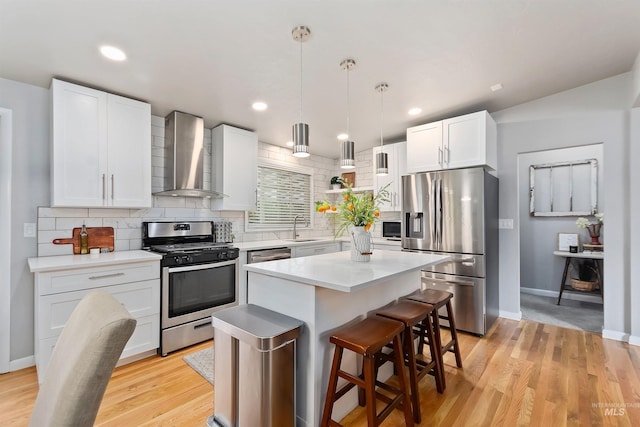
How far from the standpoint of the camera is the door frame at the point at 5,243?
2381mm

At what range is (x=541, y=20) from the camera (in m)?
2.00

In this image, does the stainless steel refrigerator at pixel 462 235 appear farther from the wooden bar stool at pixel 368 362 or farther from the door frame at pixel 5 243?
the door frame at pixel 5 243

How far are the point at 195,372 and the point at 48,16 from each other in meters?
2.65

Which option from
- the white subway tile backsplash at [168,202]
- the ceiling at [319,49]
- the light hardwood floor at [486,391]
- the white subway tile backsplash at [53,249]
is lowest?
the light hardwood floor at [486,391]

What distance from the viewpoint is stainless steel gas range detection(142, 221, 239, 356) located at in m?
2.71

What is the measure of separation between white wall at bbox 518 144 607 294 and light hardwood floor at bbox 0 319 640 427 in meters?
1.96

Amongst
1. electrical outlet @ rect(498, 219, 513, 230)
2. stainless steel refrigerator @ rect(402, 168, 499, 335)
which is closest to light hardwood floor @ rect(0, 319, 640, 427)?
stainless steel refrigerator @ rect(402, 168, 499, 335)

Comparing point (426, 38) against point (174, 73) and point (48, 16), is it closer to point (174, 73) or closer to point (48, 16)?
point (174, 73)

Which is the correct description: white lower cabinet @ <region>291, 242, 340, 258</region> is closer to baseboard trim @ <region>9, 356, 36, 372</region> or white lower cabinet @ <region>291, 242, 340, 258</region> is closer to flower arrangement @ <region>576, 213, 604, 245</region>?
baseboard trim @ <region>9, 356, 36, 372</region>

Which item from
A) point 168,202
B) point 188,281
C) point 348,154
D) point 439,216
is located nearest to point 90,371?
point 348,154

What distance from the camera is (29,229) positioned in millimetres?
2494

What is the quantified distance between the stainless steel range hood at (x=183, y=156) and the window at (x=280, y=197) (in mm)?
1009

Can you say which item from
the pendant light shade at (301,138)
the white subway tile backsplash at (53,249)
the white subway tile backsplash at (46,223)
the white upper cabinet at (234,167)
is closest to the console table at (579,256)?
the pendant light shade at (301,138)

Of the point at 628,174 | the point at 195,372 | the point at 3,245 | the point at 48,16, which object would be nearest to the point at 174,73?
the point at 48,16
